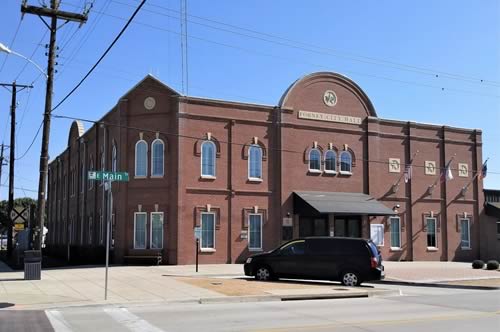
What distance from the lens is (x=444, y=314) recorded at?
41.4ft

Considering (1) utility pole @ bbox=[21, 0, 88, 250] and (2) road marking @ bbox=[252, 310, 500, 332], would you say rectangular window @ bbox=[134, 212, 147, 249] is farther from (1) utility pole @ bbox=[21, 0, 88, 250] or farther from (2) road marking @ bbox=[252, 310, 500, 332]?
(2) road marking @ bbox=[252, 310, 500, 332]

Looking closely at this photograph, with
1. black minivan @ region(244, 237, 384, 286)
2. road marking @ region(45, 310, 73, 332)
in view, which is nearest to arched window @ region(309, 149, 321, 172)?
black minivan @ region(244, 237, 384, 286)

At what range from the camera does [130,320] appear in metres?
11.5

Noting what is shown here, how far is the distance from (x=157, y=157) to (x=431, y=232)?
732 inches

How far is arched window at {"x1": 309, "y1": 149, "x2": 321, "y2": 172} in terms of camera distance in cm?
3316

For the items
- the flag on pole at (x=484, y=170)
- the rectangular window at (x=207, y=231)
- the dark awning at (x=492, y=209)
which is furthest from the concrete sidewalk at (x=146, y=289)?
the dark awning at (x=492, y=209)

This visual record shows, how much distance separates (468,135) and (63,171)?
34.1m

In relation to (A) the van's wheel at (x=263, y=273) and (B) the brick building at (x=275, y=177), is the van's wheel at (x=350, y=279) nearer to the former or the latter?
(A) the van's wheel at (x=263, y=273)

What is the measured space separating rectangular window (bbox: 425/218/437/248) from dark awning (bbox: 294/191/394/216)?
4.75 m

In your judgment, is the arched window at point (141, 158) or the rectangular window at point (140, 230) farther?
the arched window at point (141, 158)

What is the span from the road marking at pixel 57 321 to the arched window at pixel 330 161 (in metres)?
22.9

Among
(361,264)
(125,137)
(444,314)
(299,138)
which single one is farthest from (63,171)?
(444,314)

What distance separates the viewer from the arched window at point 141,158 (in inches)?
1188

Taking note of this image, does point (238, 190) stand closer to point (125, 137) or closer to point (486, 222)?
point (125, 137)
